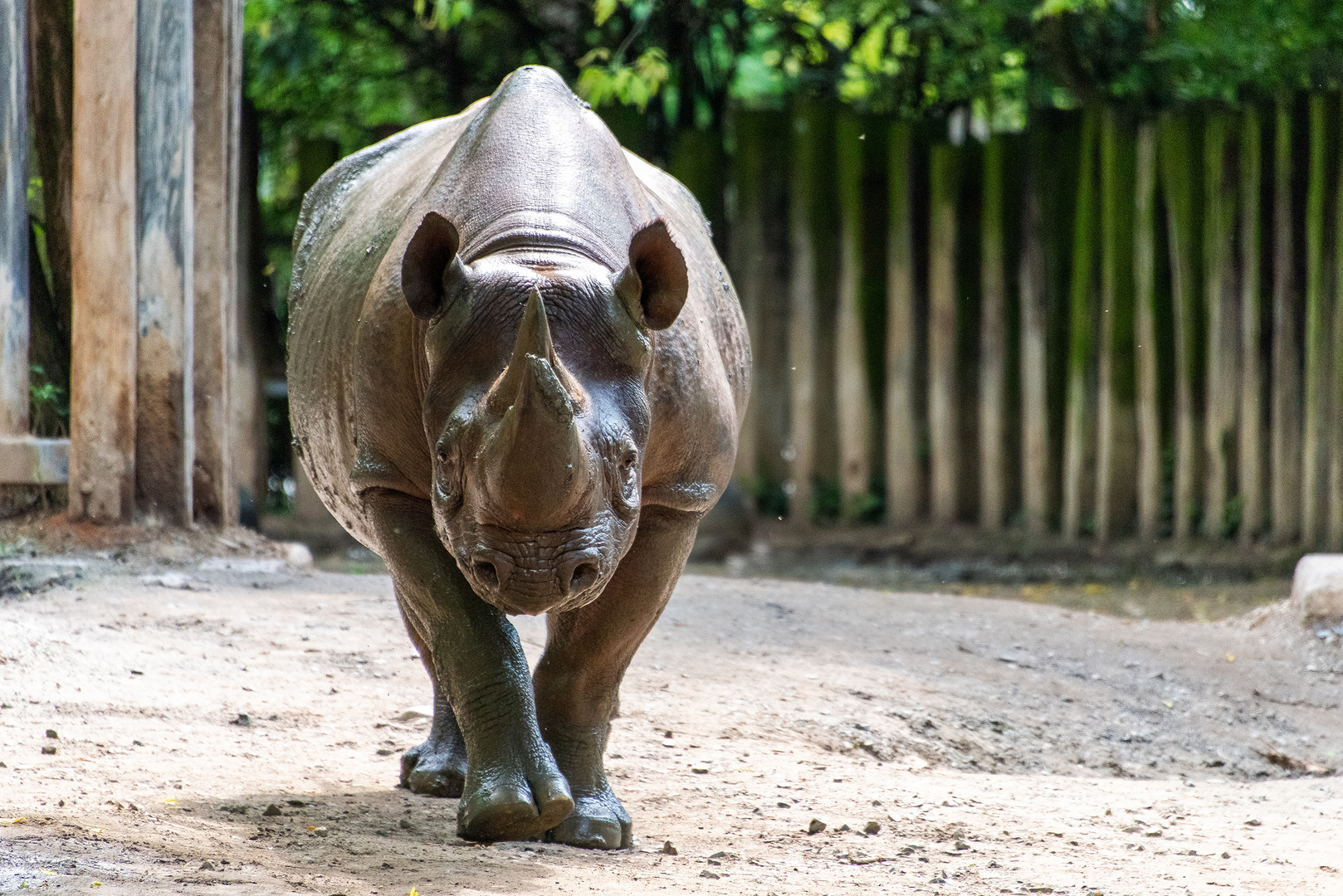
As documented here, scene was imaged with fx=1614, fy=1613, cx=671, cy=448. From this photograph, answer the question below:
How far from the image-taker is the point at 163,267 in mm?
7148

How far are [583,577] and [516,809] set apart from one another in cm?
73

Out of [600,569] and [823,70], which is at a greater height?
[823,70]

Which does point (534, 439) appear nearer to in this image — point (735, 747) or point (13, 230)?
point (735, 747)

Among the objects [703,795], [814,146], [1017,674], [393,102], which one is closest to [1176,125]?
[814,146]

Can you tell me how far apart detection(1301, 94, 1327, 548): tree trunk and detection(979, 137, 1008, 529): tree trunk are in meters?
1.76

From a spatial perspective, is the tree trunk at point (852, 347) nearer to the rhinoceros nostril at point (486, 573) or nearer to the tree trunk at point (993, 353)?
the tree trunk at point (993, 353)

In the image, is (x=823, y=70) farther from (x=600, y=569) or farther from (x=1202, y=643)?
(x=600, y=569)

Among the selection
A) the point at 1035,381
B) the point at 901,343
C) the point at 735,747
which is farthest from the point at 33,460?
the point at 1035,381

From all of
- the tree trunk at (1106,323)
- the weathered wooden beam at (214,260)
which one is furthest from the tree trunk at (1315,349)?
the weathered wooden beam at (214,260)

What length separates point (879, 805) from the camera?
422 centimetres

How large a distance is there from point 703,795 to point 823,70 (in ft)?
26.3

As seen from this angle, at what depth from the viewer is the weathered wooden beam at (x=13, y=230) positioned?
22.4ft

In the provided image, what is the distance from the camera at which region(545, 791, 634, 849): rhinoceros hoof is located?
3748 mm

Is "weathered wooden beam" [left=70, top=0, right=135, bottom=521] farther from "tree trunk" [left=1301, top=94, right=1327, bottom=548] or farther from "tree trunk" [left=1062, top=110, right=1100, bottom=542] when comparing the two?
"tree trunk" [left=1301, top=94, right=1327, bottom=548]
